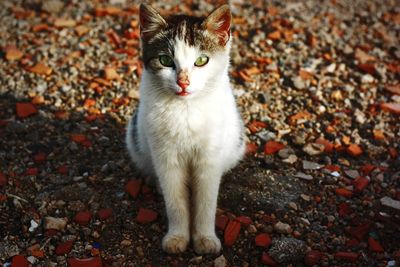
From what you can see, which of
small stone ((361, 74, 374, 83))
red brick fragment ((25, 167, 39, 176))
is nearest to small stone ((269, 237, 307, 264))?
red brick fragment ((25, 167, 39, 176))

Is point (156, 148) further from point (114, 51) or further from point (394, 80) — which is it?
point (394, 80)

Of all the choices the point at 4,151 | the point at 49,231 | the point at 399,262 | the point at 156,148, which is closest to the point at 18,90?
the point at 4,151

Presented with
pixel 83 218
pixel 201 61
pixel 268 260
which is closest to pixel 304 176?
pixel 268 260

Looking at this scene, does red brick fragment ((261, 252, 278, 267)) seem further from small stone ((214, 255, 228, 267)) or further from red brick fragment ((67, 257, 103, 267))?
red brick fragment ((67, 257, 103, 267))

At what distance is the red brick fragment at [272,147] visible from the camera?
4117 millimetres

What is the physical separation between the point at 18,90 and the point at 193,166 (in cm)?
246

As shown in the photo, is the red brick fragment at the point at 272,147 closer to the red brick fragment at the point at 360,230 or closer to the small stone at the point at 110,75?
the red brick fragment at the point at 360,230

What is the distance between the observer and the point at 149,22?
118 inches

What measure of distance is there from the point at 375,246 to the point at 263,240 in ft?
2.54

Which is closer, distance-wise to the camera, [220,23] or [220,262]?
[220,23]

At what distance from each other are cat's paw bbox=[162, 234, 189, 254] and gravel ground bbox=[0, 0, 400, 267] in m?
0.05

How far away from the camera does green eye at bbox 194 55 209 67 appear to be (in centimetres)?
287

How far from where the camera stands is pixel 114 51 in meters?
5.32

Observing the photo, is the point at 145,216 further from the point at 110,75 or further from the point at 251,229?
the point at 110,75
